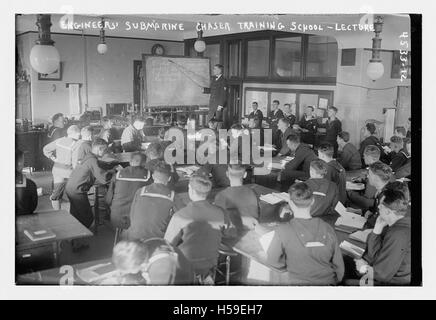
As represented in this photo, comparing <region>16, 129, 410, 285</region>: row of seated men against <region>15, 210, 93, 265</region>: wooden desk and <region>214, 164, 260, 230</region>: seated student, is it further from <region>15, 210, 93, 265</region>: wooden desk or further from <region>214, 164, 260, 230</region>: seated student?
<region>15, 210, 93, 265</region>: wooden desk

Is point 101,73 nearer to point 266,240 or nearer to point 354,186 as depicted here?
point 354,186

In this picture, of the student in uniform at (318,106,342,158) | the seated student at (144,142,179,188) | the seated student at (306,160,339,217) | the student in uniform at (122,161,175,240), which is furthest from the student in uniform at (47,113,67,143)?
the student in uniform at (318,106,342,158)

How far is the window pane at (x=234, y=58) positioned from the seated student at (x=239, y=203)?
19.5 ft

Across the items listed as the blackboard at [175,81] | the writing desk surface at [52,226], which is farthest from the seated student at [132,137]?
the writing desk surface at [52,226]

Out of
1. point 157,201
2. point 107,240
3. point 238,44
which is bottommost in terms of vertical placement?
point 107,240

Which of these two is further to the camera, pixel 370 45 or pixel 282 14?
pixel 370 45

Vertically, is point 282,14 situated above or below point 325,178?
above

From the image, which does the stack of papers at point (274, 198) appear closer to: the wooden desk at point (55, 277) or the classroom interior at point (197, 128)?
the classroom interior at point (197, 128)

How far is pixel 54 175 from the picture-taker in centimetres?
550

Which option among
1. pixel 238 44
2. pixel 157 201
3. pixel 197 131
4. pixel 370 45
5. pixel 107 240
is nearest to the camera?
pixel 157 201

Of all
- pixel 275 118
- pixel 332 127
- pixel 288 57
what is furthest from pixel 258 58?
pixel 332 127
